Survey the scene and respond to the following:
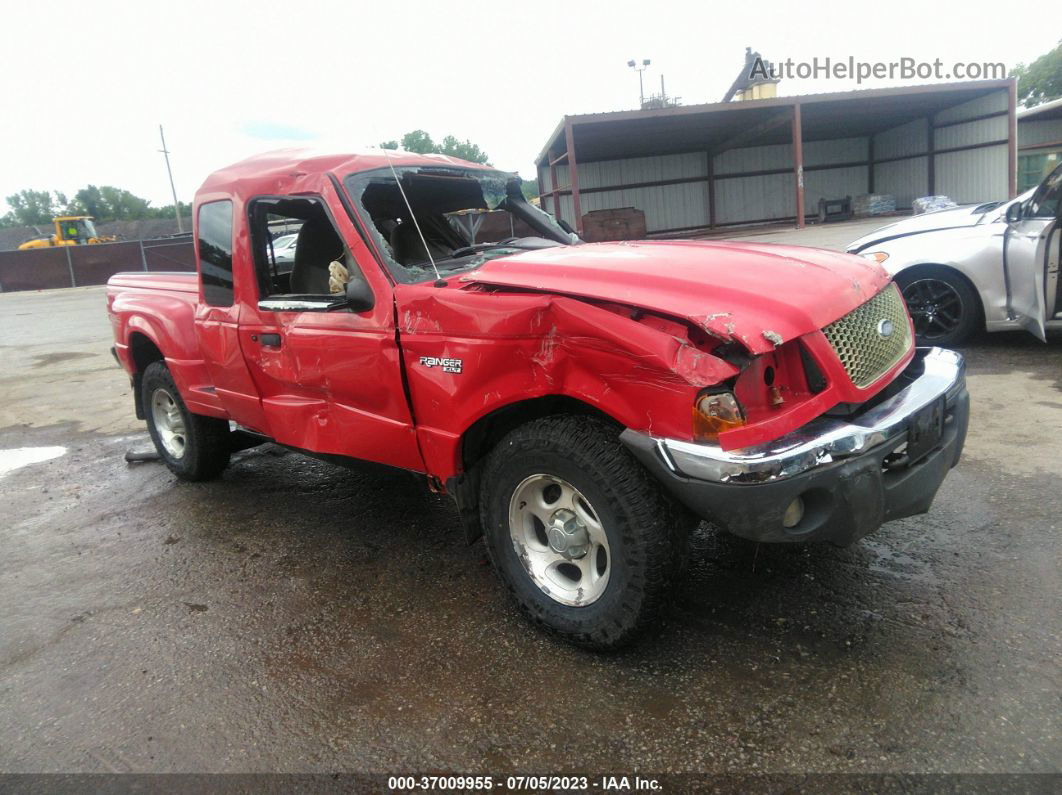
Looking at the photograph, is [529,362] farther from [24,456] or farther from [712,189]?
[712,189]

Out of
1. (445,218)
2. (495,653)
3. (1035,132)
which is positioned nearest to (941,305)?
(445,218)

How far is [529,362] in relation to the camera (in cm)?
253

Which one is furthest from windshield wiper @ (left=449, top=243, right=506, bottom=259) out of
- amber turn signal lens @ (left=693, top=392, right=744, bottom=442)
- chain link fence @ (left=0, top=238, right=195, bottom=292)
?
chain link fence @ (left=0, top=238, right=195, bottom=292)

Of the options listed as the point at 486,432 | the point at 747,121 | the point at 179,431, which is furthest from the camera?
the point at 747,121

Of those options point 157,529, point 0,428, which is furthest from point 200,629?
point 0,428

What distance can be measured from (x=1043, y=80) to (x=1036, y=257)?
64951 millimetres

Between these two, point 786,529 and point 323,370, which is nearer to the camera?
point 786,529

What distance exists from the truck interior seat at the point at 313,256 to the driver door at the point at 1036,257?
219 inches

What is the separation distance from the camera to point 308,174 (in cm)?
335

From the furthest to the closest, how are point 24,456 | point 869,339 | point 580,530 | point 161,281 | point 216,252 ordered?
point 24,456 → point 161,281 → point 216,252 → point 869,339 → point 580,530

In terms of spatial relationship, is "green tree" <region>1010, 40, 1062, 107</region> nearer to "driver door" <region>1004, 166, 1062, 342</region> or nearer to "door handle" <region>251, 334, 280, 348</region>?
"driver door" <region>1004, 166, 1062, 342</region>

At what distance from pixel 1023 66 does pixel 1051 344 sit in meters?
72.6

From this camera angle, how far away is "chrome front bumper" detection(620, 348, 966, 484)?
2164 millimetres

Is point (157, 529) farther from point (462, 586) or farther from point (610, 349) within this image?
point (610, 349)
